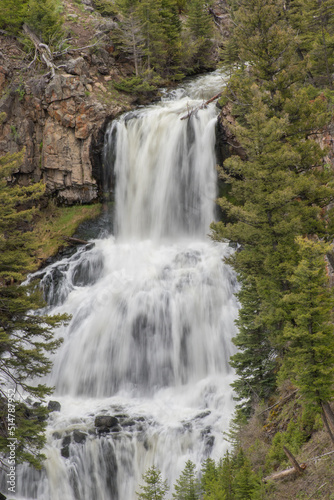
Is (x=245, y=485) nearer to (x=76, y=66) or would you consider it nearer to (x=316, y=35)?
(x=316, y=35)

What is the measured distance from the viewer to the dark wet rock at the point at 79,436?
14.2 meters

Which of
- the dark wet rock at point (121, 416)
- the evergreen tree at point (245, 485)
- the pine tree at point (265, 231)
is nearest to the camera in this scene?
the evergreen tree at point (245, 485)

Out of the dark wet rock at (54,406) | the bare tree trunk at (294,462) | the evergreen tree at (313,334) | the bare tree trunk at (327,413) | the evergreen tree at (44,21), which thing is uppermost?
the evergreen tree at (44,21)

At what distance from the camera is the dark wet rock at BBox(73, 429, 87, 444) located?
46.7 feet

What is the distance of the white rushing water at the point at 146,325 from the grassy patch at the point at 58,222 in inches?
79.3

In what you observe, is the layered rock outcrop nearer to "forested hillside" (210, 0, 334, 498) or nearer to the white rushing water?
the white rushing water

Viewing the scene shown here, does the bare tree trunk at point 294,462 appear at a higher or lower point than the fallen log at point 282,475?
higher

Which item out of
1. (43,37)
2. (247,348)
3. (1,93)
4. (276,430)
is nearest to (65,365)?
(247,348)

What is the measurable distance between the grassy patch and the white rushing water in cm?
201

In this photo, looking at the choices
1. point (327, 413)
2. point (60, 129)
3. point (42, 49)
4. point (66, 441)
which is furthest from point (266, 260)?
point (42, 49)

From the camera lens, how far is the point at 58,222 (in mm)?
28188

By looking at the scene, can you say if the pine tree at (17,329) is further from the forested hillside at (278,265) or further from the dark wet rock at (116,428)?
the forested hillside at (278,265)

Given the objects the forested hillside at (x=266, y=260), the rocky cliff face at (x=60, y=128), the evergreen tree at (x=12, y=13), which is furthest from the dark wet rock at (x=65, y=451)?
the evergreen tree at (x=12, y=13)

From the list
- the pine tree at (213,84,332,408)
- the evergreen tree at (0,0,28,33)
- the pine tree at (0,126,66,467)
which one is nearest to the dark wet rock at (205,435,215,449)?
the pine tree at (213,84,332,408)
